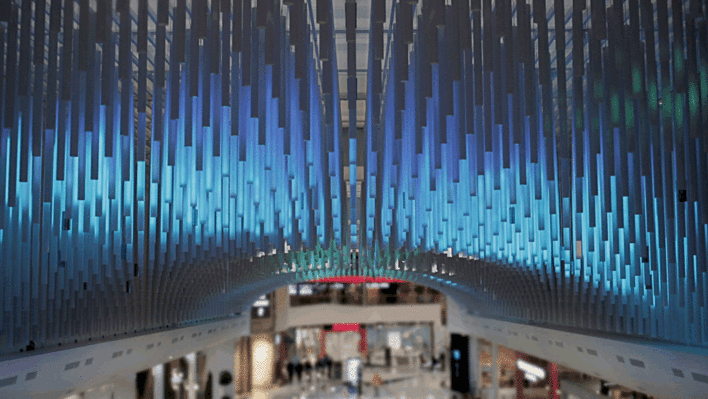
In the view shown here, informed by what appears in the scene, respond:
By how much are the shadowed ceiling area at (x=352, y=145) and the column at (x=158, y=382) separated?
12.3m

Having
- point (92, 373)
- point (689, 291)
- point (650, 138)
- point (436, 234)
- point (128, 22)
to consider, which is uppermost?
point (128, 22)

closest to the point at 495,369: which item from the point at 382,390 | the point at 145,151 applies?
the point at 382,390

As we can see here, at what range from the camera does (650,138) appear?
6.15m

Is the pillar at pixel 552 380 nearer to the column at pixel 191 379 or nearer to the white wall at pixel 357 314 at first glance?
the column at pixel 191 379

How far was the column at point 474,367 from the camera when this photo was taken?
27859 millimetres

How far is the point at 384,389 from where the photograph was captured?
30766 millimetres

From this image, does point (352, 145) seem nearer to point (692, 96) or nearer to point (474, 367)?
point (692, 96)

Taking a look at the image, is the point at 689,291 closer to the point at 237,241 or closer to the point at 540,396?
the point at 237,241

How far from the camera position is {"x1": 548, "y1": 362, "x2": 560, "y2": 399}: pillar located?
849 inches

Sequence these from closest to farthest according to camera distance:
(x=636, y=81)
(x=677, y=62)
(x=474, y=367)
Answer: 1. (x=677, y=62)
2. (x=636, y=81)
3. (x=474, y=367)

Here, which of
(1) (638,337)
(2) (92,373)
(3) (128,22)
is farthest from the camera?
(2) (92,373)

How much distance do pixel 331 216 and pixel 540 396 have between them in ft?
52.7

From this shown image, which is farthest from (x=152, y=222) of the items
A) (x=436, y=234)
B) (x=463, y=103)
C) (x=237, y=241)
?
(x=463, y=103)

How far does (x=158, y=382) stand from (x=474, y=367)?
1311 cm
